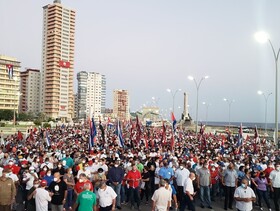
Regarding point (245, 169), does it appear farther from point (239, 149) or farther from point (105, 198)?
point (239, 149)

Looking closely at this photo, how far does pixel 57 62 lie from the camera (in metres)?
140

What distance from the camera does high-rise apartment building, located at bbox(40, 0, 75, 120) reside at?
13650 centimetres

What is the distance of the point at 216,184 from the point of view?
12.5 metres

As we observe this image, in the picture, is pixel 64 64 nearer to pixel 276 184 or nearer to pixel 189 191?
pixel 276 184

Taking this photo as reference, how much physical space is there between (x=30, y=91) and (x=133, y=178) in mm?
149520

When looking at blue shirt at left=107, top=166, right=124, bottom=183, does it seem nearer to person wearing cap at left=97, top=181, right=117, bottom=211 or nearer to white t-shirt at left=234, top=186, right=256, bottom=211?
person wearing cap at left=97, top=181, right=117, bottom=211

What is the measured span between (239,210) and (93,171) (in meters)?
5.22

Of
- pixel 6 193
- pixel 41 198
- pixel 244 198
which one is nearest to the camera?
pixel 41 198

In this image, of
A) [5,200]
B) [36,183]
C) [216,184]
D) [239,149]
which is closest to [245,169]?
[216,184]

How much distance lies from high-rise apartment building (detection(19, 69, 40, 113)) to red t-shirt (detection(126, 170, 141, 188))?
147 meters

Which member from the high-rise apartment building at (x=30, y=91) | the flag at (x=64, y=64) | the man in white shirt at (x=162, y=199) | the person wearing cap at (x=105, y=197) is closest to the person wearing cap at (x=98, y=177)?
the person wearing cap at (x=105, y=197)

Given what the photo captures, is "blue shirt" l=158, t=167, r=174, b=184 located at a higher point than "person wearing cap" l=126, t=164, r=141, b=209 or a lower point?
higher

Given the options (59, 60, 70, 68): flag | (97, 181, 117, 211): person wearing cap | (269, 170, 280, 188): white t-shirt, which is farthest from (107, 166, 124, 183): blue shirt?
(59, 60, 70, 68): flag

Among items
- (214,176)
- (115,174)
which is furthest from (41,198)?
(214,176)
